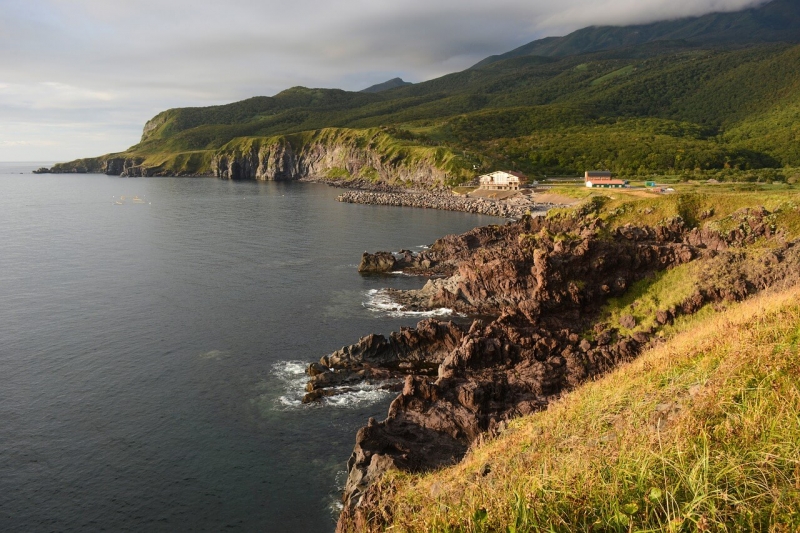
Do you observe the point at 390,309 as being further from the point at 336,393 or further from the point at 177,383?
the point at 177,383

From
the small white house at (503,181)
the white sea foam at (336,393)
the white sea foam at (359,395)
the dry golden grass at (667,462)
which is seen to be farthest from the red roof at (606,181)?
the dry golden grass at (667,462)

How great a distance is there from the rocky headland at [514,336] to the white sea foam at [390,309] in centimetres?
150

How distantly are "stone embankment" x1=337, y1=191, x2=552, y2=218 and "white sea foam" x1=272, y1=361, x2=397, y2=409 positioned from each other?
91.0 m

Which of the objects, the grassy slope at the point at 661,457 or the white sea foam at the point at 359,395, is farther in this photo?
the white sea foam at the point at 359,395

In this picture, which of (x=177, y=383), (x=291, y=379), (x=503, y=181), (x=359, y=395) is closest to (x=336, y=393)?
(x=359, y=395)

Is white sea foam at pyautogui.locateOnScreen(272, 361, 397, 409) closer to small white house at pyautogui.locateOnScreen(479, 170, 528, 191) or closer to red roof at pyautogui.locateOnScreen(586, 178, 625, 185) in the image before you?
red roof at pyautogui.locateOnScreen(586, 178, 625, 185)

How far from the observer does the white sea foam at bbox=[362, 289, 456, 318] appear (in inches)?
2454

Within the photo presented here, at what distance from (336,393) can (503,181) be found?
144221mm

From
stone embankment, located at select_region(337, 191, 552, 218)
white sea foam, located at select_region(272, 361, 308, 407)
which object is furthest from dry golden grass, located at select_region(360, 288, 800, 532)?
stone embankment, located at select_region(337, 191, 552, 218)

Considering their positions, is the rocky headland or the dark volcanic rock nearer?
the rocky headland

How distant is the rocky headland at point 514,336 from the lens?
31109 millimetres

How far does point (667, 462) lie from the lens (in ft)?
33.8

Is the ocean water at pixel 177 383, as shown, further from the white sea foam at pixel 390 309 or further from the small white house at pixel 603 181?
the small white house at pixel 603 181

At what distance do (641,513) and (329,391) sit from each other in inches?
1379
